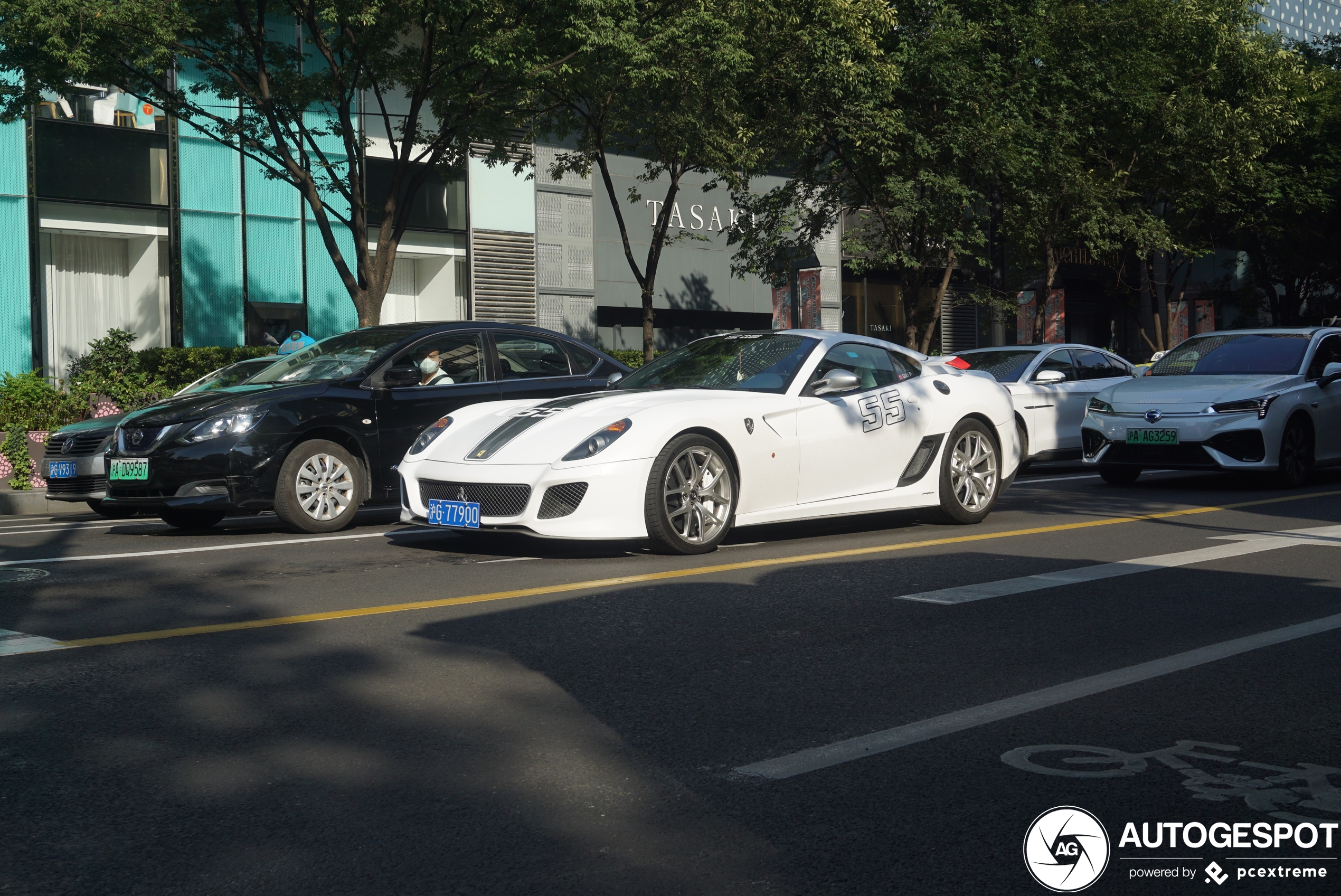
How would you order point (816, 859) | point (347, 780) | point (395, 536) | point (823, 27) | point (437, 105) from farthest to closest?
1. point (823, 27)
2. point (437, 105)
3. point (395, 536)
4. point (347, 780)
5. point (816, 859)

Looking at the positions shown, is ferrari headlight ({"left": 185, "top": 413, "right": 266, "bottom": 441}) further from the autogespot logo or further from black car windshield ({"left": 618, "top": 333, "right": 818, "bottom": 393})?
the autogespot logo

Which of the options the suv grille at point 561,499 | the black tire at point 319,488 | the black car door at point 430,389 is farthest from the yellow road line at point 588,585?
the black car door at point 430,389

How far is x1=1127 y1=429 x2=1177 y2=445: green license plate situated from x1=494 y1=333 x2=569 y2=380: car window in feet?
16.9

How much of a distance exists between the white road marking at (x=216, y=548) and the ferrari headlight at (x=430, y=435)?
2.88 feet

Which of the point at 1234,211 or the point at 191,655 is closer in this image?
the point at 191,655

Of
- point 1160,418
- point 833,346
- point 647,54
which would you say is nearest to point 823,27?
point 647,54

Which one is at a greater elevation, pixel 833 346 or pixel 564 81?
pixel 564 81

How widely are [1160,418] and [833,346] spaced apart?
4391mm

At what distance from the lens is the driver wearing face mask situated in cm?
1039

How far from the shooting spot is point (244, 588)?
6.80m

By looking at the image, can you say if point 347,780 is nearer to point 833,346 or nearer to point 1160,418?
point 833,346

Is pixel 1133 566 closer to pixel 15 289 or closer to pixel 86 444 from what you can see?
pixel 86 444

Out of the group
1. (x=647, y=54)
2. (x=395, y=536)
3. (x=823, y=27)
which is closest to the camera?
(x=395, y=536)

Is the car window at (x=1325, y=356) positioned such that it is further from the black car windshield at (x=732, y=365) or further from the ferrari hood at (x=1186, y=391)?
the black car windshield at (x=732, y=365)
